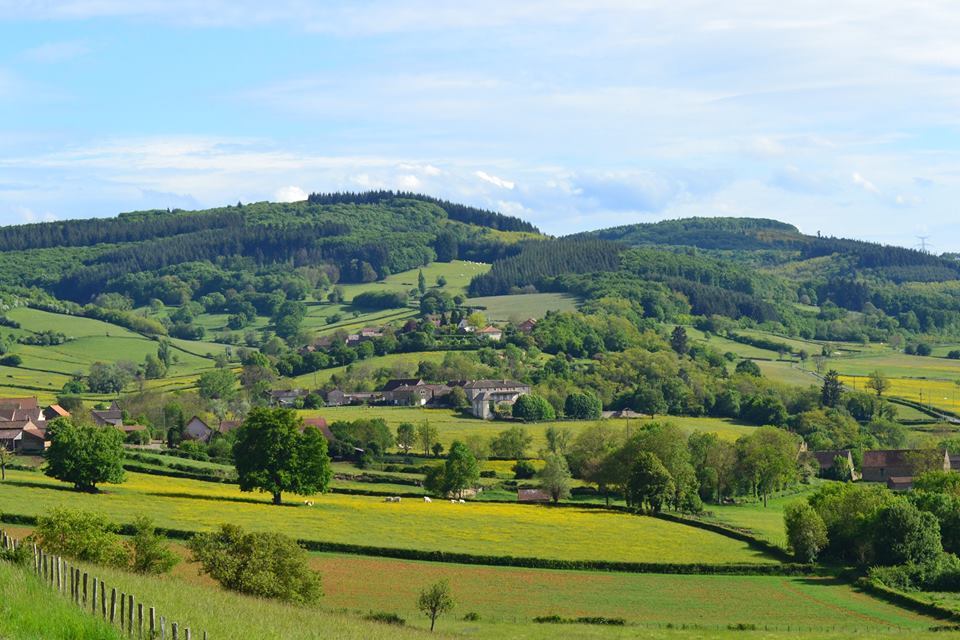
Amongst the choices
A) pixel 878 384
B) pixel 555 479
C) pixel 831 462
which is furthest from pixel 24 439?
pixel 878 384

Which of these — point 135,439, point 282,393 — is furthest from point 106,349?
point 135,439

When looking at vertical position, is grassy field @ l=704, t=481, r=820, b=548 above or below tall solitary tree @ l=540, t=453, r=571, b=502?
below

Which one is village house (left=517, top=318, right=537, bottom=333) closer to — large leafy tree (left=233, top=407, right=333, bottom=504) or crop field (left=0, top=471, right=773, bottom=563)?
crop field (left=0, top=471, right=773, bottom=563)

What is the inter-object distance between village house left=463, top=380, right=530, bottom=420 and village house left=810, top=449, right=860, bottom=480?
35291mm

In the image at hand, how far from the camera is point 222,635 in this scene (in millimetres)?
25641

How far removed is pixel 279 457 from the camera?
80312 millimetres

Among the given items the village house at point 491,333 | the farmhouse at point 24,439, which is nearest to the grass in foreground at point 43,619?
the farmhouse at point 24,439

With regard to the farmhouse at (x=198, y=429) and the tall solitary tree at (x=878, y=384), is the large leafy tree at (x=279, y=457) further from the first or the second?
the tall solitary tree at (x=878, y=384)

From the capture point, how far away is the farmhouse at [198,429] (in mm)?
121125

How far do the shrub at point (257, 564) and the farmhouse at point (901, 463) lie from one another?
78.6 metres

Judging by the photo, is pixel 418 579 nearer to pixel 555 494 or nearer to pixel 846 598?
pixel 846 598

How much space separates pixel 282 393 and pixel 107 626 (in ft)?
429

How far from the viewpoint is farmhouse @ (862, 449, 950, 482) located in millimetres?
114688

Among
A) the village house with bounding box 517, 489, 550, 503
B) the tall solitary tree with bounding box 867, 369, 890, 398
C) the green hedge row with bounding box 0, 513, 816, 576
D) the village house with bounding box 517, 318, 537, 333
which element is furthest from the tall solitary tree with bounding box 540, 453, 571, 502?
the village house with bounding box 517, 318, 537, 333
